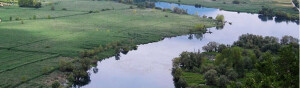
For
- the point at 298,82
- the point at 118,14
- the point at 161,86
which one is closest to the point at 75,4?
the point at 118,14

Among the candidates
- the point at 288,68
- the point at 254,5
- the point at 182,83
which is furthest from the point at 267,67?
the point at 254,5

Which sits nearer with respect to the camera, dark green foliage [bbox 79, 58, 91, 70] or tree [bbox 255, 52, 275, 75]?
tree [bbox 255, 52, 275, 75]

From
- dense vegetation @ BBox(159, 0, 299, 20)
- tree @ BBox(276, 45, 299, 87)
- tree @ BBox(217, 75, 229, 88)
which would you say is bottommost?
tree @ BBox(217, 75, 229, 88)

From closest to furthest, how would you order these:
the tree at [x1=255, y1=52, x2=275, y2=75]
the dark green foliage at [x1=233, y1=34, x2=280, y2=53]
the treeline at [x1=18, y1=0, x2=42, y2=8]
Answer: the tree at [x1=255, y1=52, x2=275, y2=75]
the dark green foliage at [x1=233, y1=34, x2=280, y2=53]
the treeline at [x1=18, y1=0, x2=42, y2=8]

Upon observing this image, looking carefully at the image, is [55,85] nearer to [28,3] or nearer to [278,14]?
[28,3]

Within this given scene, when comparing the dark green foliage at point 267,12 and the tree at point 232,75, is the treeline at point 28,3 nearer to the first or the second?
the dark green foliage at point 267,12

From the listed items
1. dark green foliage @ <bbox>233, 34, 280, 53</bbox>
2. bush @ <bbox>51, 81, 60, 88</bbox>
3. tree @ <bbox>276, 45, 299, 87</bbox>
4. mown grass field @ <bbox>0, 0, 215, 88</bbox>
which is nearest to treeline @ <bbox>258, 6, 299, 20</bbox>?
mown grass field @ <bbox>0, 0, 215, 88</bbox>

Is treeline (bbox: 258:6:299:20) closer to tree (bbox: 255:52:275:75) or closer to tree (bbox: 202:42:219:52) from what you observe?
tree (bbox: 202:42:219:52)
